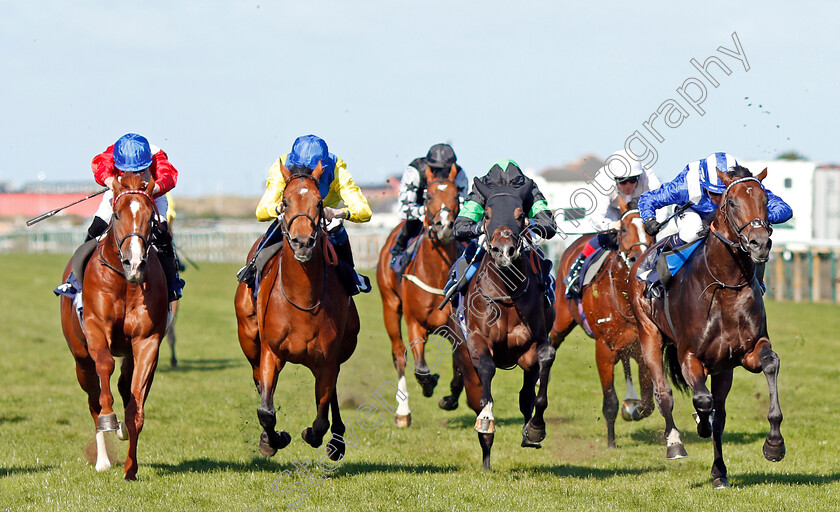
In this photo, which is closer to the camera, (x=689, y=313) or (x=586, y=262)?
(x=689, y=313)

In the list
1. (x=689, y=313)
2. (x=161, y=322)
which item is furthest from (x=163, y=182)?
(x=689, y=313)

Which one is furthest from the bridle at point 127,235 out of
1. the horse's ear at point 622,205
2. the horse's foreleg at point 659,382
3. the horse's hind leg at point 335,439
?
the horse's ear at point 622,205

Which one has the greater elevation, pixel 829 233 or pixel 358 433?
pixel 829 233

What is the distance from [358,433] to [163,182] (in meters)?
3.13

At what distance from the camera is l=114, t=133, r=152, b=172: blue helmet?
772 centimetres

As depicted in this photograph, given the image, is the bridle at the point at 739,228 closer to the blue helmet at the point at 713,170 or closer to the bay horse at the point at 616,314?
the blue helmet at the point at 713,170

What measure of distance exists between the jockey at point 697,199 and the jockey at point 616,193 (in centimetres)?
104

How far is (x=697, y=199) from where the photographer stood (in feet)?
24.5

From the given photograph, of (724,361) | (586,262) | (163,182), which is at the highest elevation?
(163,182)

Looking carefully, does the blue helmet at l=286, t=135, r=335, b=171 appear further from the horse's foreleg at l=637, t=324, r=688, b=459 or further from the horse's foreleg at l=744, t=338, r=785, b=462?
the horse's foreleg at l=744, t=338, r=785, b=462

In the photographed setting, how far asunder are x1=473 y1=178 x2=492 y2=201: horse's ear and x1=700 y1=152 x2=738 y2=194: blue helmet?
1.50 meters

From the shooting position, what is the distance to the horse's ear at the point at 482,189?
759cm

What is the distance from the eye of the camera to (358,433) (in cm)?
964

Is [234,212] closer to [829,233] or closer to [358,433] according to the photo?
[829,233]
